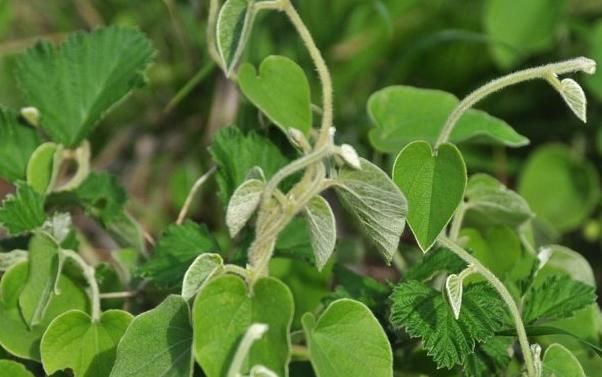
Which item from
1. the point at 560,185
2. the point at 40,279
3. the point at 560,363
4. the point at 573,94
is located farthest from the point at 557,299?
the point at 560,185

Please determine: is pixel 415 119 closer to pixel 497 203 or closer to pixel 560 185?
pixel 497 203

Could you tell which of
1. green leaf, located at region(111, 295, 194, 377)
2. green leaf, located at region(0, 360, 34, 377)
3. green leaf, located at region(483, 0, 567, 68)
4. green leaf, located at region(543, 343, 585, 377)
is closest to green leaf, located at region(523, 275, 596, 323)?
green leaf, located at region(543, 343, 585, 377)

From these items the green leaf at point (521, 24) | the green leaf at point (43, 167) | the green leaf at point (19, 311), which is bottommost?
the green leaf at point (521, 24)

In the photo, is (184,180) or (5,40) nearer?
(184,180)

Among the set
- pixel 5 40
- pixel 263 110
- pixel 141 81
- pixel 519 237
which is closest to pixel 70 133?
pixel 141 81

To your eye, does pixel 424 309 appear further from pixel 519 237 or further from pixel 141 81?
pixel 141 81

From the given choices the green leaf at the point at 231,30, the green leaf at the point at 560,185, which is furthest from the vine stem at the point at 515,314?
the green leaf at the point at 560,185

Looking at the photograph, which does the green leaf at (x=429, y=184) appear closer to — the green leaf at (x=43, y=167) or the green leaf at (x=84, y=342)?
the green leaf at (x=84, y=342)
